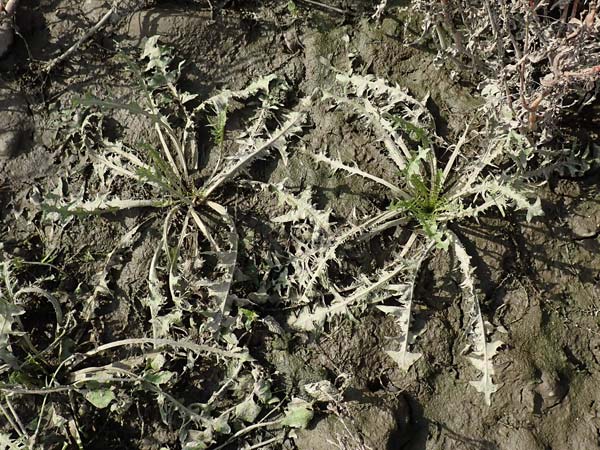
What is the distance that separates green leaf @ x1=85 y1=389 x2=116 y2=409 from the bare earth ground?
14 cm

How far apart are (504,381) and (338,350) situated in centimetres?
74

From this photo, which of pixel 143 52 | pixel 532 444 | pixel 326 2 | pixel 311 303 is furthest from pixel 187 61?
pixel 532 444

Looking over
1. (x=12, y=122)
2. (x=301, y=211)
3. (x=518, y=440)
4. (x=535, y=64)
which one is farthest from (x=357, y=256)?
(x=12, y=122)

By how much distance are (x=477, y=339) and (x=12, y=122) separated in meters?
2.59

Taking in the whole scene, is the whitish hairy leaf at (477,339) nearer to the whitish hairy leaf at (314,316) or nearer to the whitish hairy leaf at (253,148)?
the whitish hairy leaf at (314,316)

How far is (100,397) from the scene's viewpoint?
2.63 m

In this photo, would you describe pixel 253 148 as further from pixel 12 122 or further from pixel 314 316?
pixel 12 122

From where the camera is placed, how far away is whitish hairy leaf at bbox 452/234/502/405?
253 centimetres

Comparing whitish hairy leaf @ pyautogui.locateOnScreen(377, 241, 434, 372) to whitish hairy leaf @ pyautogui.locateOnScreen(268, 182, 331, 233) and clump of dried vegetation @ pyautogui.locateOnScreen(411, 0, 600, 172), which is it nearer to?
whitish hairy leaf @ pyautogui.locateOnScreen(268, 182, 331, 233)

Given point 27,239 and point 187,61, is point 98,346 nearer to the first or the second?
point 27,239

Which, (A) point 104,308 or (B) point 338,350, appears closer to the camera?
(B) point 338,350

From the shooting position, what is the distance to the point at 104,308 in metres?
2.88

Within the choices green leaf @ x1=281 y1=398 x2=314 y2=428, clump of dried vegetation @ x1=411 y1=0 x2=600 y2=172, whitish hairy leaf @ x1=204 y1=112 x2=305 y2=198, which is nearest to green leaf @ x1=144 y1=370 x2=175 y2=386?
green leaf @ x1=281 y1=398 x2=314 y2=428

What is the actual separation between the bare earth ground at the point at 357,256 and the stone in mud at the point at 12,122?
1 centimetres
